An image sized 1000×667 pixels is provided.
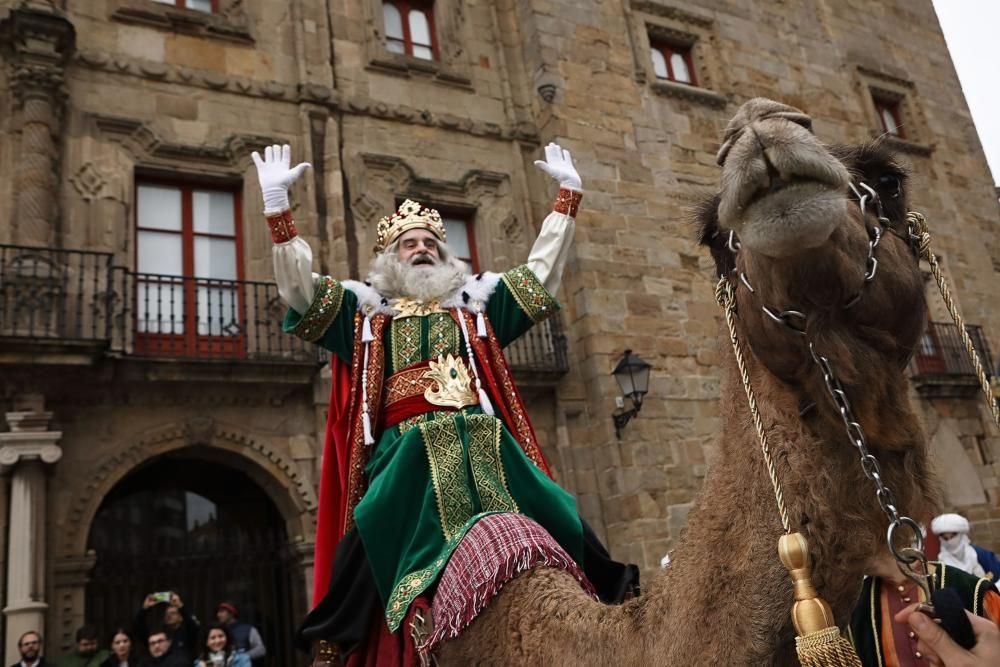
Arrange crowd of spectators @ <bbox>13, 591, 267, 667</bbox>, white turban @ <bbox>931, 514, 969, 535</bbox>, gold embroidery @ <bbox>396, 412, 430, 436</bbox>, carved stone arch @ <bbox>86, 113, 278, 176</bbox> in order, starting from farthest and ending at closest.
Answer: carved stone arch @ <bbox>86, 113, 278, 176</bbox>, white turban @ <bbox>931, 514, 969, 535</bbox>, crowd of spectators @ <bbox>13, 591, 267, 667</bbox>, gold embroidery @ <bbox>396, 412, 430, 436</bbox>

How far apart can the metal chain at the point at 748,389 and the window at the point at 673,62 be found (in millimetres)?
10864

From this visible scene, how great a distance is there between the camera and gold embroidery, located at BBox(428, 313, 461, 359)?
2916mm

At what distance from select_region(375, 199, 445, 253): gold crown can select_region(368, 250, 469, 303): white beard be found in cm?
16

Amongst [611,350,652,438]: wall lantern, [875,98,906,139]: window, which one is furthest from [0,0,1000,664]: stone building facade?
[875,98,906,139]: window

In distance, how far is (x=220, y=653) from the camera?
5.63 meters

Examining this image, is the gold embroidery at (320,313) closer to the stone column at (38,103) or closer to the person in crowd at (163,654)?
the person in crowd at (163,654)

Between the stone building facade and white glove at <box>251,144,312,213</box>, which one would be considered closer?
white glove at <box>251,144,312,213</box>

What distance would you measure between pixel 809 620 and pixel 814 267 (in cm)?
58

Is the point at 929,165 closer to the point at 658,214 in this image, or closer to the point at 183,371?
the point at 658,214

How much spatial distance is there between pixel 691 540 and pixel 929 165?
14619 mm

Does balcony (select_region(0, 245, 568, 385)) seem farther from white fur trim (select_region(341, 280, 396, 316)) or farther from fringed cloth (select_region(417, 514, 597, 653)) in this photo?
fringed cloth (select_region(417, 514, 597, 653))

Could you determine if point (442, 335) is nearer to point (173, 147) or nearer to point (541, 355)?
point (541, 355)

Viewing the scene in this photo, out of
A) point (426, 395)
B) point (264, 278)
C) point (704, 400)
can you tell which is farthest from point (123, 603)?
point (704, 400)

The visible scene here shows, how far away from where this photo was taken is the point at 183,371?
23.3ft
